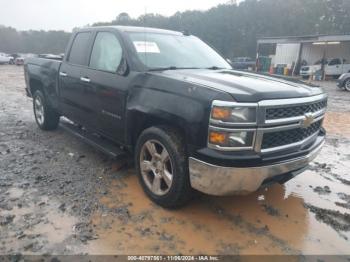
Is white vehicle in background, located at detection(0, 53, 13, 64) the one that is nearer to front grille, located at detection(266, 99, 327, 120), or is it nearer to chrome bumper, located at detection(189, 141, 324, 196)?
chrome bumper, located at detection(189, 141, 324, 196)

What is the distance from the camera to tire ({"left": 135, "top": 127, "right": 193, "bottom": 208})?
306cm

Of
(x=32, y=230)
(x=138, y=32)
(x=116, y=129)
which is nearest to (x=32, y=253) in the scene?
(x=32, y=230)

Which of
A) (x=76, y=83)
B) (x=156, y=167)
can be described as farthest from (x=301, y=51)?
(x=156, y=167)

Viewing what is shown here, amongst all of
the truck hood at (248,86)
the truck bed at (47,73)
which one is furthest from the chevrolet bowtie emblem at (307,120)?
the truck bed at (47,73)

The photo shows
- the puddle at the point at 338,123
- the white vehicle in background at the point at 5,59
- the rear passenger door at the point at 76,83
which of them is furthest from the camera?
the white vehicle in background at the point at 5,59

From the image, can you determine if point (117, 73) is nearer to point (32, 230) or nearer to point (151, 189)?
point (151, 189)

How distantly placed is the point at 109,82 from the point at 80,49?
127cm

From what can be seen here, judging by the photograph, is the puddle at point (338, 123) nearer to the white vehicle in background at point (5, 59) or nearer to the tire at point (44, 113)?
the tire at point (44, 113)

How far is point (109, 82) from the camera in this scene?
152 inches

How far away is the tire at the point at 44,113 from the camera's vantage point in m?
5.89

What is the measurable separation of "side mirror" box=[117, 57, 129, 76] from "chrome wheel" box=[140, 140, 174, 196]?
884 mm

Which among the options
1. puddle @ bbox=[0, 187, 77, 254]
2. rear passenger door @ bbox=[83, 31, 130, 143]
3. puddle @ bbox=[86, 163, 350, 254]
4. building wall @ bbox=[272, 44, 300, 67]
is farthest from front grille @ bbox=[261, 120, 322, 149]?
building wall @ bbox=[272, 44, 300, 67]

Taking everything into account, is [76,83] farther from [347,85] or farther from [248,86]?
[347,85]

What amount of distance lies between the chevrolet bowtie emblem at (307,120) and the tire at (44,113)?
448 cm
